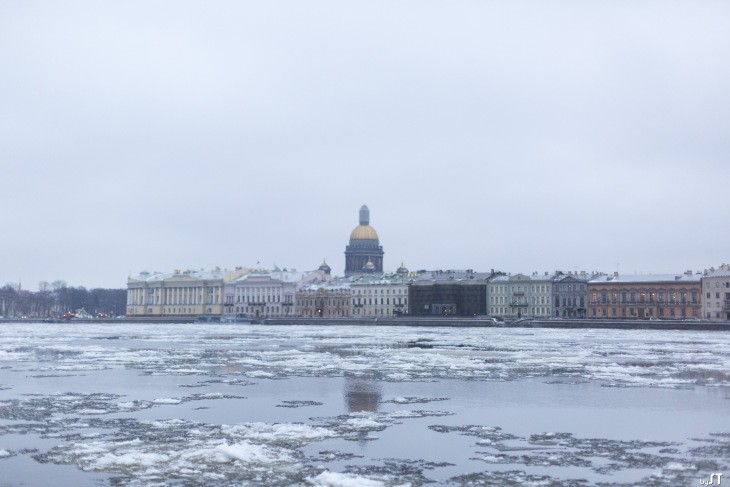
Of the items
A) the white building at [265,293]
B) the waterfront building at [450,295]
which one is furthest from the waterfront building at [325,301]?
the waterfront building at [450,295]

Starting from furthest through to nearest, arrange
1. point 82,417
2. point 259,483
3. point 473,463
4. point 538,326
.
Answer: point 538,326 < point 82,417 < point 473,463 < point 259,483

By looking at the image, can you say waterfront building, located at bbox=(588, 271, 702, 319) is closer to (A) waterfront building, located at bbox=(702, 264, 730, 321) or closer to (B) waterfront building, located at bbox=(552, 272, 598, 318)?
(A) waterfront building, located at bbox=(702, 264, 730, 321)

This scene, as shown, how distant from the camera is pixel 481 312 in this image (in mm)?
121000

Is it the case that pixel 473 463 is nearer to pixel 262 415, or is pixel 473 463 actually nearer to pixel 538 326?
pixel 262 415

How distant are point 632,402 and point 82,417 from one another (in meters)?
10.9

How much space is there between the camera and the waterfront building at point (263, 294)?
136750 millimetres

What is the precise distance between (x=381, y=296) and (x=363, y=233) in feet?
101

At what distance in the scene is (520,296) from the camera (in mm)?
119500

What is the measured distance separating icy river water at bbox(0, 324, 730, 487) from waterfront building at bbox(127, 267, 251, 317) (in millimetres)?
113205

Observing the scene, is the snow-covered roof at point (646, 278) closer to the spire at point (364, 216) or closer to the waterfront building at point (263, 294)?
the waterfront building at point (263, 294)

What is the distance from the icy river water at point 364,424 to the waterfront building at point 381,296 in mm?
98382

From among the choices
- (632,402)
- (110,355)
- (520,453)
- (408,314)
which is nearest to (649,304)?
(408,314)

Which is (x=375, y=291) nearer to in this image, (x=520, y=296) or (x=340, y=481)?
(x=520, y=296)

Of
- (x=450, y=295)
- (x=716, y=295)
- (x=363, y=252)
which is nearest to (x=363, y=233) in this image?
(x=363, y=252)
